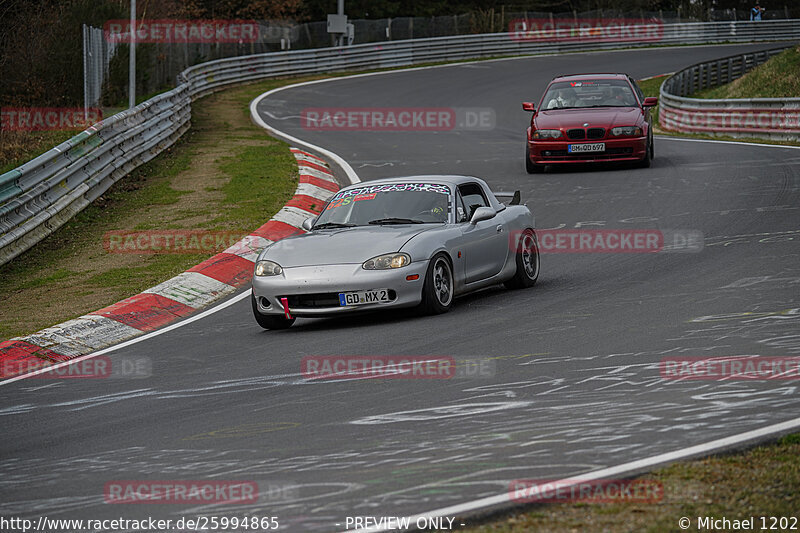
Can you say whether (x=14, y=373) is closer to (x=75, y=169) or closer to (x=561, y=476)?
(x=561, y=476)

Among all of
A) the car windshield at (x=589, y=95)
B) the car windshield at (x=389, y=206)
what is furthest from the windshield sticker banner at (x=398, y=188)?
the car windshield at (x=589, y=95)

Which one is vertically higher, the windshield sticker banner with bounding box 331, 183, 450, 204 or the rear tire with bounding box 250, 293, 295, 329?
the windshield sticker banner with bounding box 331, 183, 450, 204

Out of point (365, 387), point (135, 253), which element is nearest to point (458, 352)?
point (365, 387)

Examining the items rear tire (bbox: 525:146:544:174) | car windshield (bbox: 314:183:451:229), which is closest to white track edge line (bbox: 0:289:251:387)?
car windshield (bbox: 314:183:451:229)

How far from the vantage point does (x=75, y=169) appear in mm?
15359

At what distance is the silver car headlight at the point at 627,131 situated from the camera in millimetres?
18984

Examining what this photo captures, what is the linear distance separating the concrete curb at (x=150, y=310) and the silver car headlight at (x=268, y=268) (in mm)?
1069

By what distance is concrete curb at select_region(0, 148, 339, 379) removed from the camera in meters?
9.08

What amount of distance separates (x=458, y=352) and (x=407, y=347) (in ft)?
1.57

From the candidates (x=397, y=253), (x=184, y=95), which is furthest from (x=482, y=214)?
(x=184, y=95)

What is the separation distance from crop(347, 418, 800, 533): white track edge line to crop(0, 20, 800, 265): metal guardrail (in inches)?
364

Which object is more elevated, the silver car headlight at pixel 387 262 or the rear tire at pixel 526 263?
the silver car headlight at pixel 387 262

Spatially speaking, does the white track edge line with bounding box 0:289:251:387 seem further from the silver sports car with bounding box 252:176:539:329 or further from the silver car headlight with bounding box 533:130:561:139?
the silver car headlight with bounding box 533:130:561:139

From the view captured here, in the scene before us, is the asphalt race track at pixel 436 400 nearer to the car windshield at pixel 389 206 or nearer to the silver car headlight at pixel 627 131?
the car windshield at pixel 389 206
